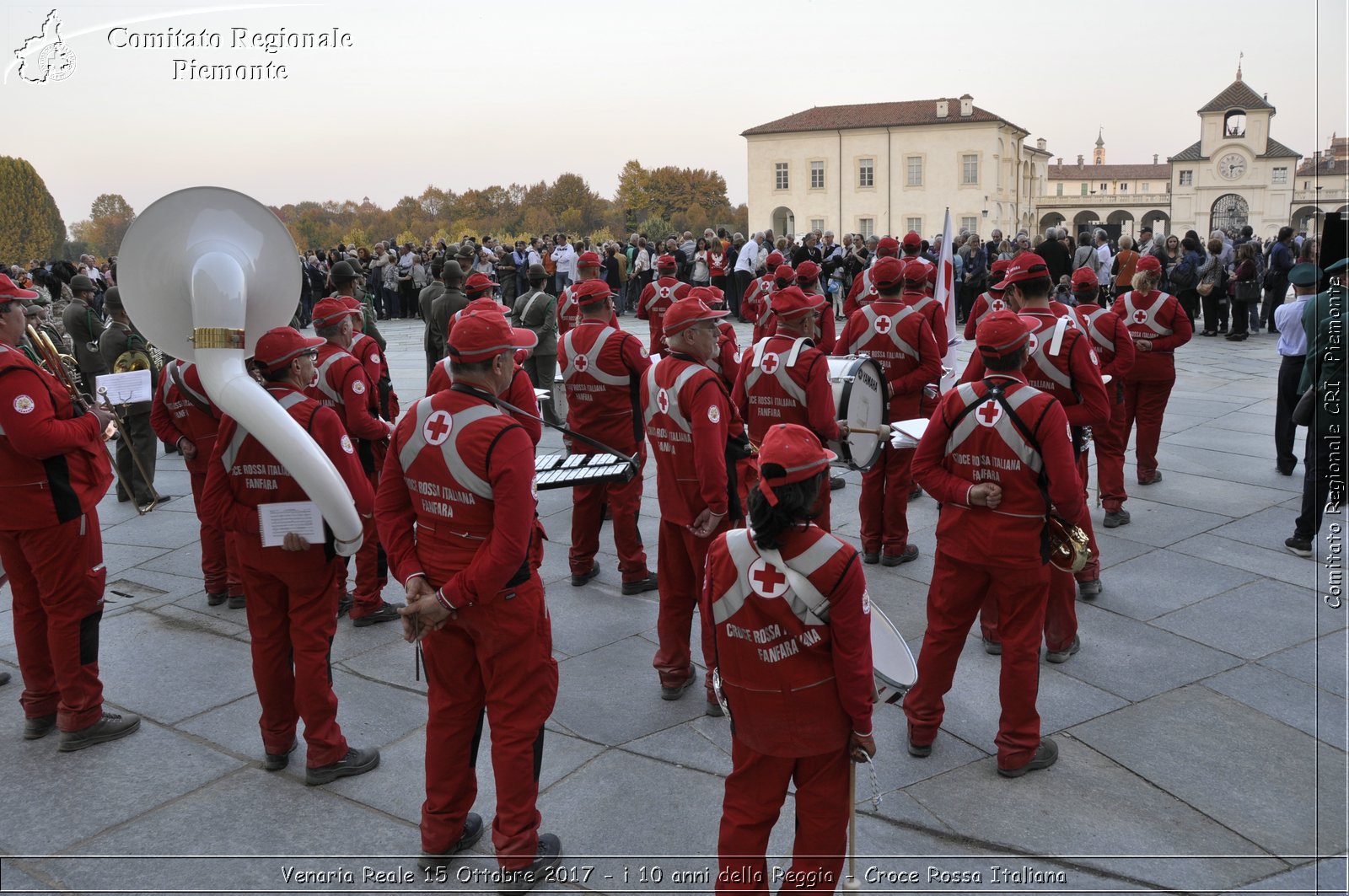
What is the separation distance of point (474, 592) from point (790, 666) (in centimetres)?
124

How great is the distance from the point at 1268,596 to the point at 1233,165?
96.1 metres

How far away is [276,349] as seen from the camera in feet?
15.0

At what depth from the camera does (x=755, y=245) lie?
22.8 meters

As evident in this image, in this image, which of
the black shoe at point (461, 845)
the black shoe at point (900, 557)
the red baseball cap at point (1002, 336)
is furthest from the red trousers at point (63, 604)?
the black shoe at point (900, 557)

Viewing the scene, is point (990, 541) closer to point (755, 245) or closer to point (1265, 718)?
point (1265, 718)

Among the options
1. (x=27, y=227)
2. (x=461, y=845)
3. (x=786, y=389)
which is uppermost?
(x=27, y=227)

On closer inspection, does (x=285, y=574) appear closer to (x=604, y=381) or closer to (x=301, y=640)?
(x=301, y=640)

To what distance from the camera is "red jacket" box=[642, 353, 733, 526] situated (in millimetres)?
4926

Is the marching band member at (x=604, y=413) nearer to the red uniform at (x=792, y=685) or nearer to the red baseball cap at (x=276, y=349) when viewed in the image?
the red baseball cap at (x=276, y=349)

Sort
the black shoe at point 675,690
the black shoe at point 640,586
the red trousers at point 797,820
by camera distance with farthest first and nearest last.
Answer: the black shoe at point 640,586 < the black shoe at point 675,690 < the red trousers at point 797,820

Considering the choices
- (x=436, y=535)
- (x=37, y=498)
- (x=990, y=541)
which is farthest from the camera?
(x=37, y=498)

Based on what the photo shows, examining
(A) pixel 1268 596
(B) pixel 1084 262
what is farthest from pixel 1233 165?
(A) pixel 1268 596

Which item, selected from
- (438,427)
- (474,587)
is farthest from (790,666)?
(438,427)

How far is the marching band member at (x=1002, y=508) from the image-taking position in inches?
172
